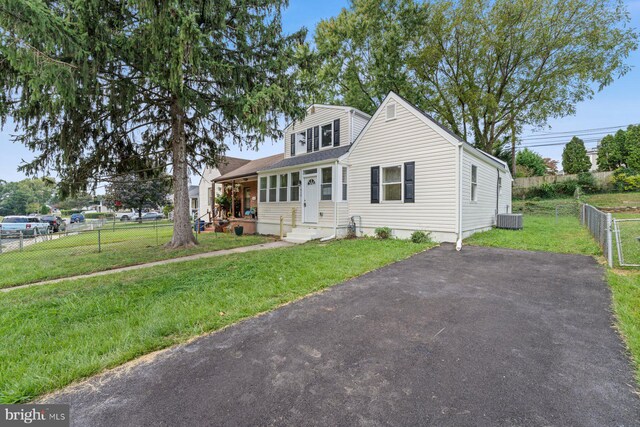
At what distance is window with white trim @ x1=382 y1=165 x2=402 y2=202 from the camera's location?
10.4 metres

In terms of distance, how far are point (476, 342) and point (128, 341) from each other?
3.74 m

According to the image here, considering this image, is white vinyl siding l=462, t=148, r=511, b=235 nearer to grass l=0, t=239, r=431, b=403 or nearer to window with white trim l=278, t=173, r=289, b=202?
grass l=0, t=239, r=431, b=403

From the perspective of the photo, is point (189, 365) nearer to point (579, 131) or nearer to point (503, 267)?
point (503, 267)

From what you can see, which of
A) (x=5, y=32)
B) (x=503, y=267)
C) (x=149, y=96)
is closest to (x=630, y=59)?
(x=503, y=267)

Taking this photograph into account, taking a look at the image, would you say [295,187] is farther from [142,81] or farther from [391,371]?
[391,371]

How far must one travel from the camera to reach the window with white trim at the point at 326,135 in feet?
46.6

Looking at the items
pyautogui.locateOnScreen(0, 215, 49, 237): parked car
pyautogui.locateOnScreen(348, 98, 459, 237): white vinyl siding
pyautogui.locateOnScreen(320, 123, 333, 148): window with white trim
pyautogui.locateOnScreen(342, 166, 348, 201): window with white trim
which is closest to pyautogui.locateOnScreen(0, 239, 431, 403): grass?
pyautogui.locateOnScreen(348, 98, 459, 237): white vinyl siding

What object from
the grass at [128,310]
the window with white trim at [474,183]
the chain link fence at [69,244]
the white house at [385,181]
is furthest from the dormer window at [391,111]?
the chain link fence at [69,244]

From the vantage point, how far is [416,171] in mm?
9852

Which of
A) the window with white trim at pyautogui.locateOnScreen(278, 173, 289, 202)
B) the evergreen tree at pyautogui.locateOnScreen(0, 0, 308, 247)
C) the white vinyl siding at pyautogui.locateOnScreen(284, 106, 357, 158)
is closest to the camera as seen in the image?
the evergreen tree at pyautogui.locateOnScreen(0, 0, 308, 247)

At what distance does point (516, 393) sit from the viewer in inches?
83.4

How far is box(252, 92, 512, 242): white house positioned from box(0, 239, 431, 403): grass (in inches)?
141

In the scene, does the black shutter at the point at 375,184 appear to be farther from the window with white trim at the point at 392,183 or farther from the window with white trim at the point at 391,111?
the window with white trim at the point at 391,111

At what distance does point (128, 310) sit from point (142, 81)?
7.23 m
